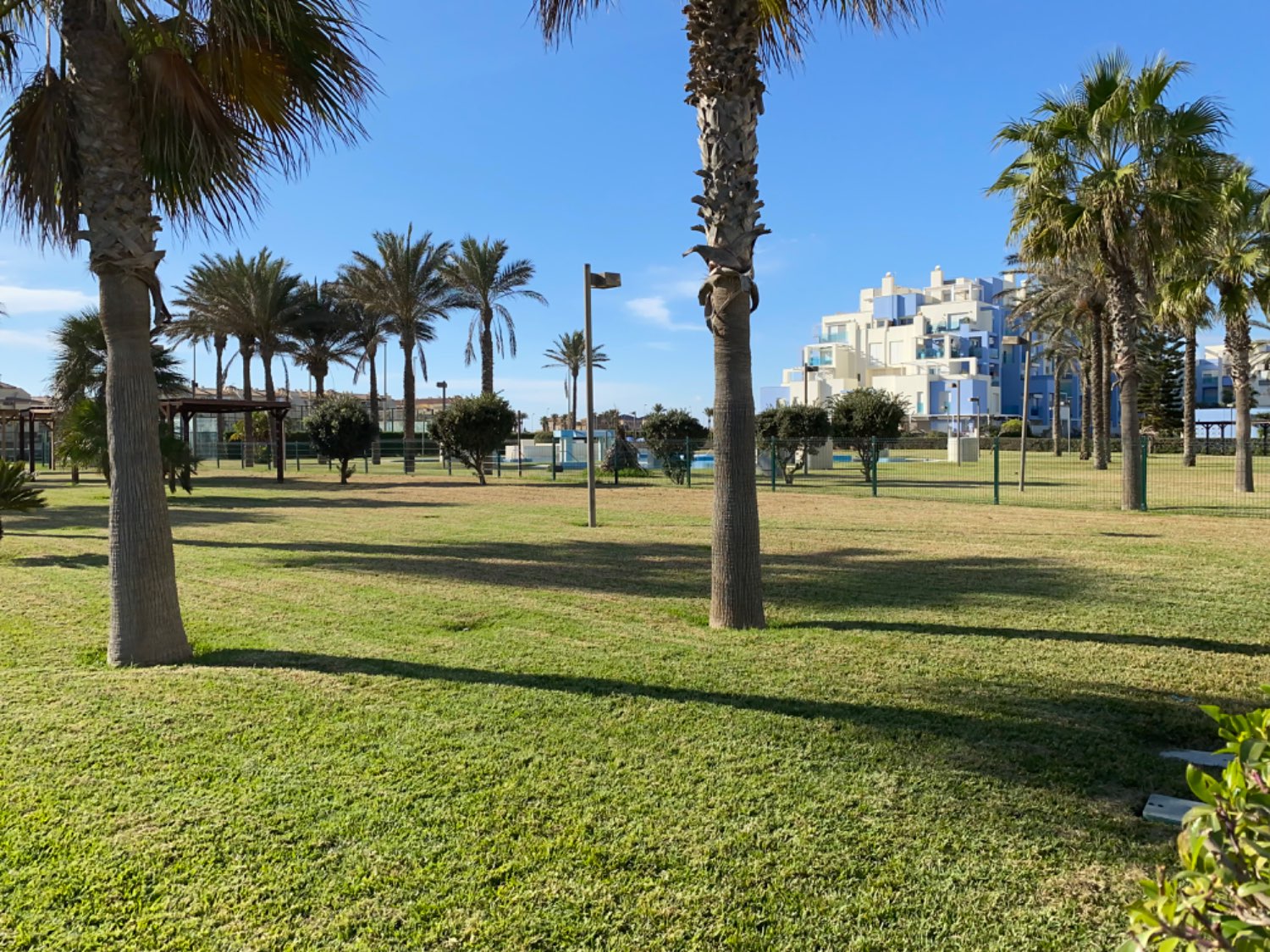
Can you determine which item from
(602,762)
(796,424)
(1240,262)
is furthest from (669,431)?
(602,762)

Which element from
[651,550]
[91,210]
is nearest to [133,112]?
[91,210]

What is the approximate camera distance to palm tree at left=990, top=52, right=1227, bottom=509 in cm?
1477

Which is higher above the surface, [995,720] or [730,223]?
[730,223]

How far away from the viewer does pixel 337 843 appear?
3.22m

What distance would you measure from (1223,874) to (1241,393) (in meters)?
22.7

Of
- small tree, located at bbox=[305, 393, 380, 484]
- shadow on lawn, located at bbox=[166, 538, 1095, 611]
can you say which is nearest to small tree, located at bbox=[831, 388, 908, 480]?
small tree, located at bbox=[305, 393, 380, 484]

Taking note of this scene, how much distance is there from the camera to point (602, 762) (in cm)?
400

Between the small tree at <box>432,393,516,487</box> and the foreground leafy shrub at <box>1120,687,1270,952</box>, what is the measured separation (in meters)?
27.2

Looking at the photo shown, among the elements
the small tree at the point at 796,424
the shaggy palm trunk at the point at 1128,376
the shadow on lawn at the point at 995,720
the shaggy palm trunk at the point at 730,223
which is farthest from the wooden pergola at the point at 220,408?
the shaggy palm trunk at the point at 1128,376

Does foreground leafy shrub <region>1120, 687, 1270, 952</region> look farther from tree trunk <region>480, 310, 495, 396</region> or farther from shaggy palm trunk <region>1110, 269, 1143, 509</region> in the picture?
tree trunk <region>480, 310, 495, 396</region>

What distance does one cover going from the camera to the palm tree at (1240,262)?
18.7 metres

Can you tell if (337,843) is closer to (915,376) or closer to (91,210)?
(91,210)

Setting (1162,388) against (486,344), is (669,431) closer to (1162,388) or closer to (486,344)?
(486,344)

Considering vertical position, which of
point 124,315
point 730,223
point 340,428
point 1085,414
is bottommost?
point 124,315
